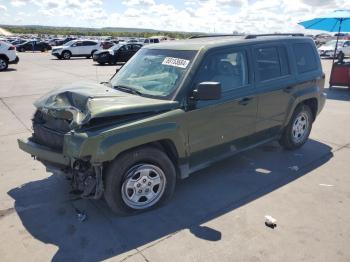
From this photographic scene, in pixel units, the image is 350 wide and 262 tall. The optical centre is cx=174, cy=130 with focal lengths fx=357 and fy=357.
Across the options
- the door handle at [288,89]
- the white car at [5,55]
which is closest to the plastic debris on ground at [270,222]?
the door handle at [288,89]

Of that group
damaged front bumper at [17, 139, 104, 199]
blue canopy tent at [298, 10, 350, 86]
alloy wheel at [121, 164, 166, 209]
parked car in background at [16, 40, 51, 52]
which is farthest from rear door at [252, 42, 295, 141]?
parked car in background at [16, 40, 51, 52]

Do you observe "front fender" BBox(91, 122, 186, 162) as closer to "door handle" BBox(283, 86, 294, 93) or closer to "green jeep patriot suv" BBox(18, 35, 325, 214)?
"green jeep patriot suv" BBox(18, 35, 325, 214)

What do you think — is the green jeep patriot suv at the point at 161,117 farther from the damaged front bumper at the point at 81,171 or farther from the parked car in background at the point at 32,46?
the parked car in background at the point at 32,46

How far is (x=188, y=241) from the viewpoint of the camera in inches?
137

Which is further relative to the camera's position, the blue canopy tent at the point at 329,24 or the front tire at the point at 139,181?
the blue canopy tent at the point at 329,24


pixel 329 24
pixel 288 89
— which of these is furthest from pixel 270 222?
pixel 329 24

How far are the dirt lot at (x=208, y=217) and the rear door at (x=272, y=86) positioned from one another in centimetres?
64

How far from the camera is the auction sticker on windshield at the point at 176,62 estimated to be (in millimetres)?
4230

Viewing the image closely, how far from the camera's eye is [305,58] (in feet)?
19.2

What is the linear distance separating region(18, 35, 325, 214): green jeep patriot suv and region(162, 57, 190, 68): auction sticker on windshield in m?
0.02

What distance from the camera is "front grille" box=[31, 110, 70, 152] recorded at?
3.93m

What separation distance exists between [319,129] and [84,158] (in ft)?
18.2

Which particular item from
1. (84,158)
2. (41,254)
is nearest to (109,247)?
(41,254)

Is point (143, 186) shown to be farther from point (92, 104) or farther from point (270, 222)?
point (270, 222)
